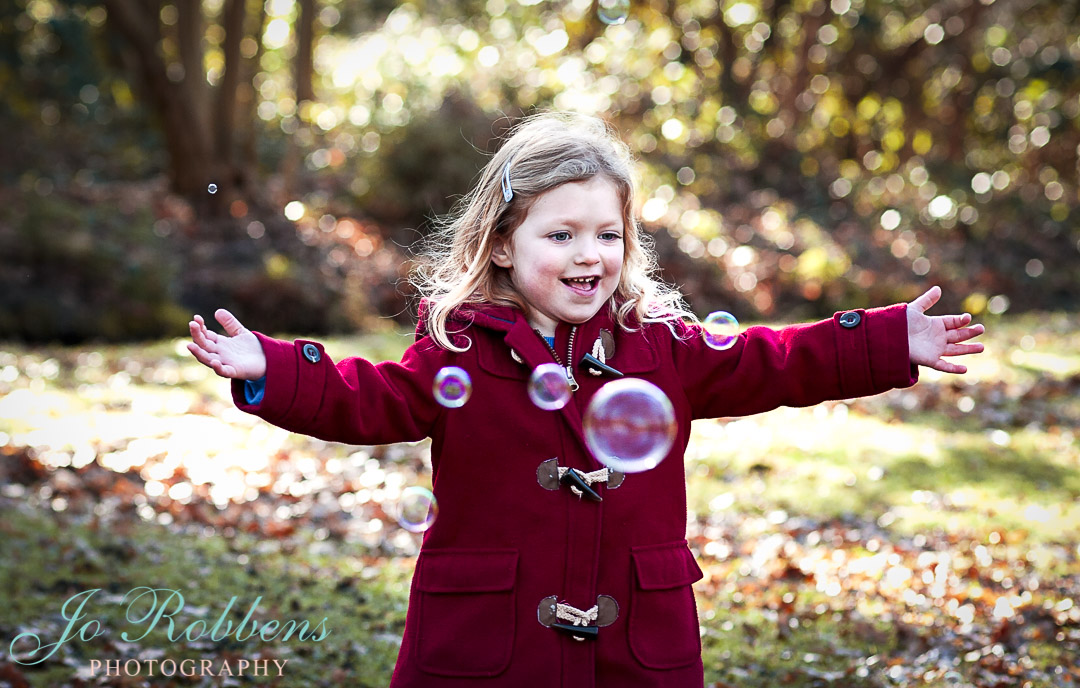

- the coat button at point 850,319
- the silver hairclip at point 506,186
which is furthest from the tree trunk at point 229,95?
the coat button at point 850,319

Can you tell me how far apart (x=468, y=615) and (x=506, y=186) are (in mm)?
1131

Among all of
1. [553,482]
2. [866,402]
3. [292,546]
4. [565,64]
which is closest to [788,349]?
[553,482]

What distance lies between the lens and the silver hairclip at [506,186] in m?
2.98

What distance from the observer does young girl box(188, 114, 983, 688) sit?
2.70 m

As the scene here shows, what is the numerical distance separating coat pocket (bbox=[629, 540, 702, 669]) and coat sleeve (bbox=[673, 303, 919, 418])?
45 cm

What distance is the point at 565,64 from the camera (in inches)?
813

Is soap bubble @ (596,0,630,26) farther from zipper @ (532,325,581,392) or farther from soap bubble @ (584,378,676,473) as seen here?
soap bubble @ (584,378,676,473)

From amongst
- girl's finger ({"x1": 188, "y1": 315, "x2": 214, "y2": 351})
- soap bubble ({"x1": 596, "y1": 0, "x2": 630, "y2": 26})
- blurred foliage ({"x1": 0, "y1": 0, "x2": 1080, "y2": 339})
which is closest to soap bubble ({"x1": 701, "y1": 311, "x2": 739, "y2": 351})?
girl's finger ({"x1": 188, "y1": 315, "x2": 214, "y2": 351})

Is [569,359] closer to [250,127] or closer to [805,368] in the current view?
[805,368]

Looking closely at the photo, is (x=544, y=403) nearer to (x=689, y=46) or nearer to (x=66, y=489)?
(x=66, y=489)

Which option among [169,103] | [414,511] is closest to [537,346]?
[414,511]

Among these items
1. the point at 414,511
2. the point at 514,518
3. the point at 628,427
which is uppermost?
the point at 628,427

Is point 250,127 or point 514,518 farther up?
point 250,127

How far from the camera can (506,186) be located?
3008mm
